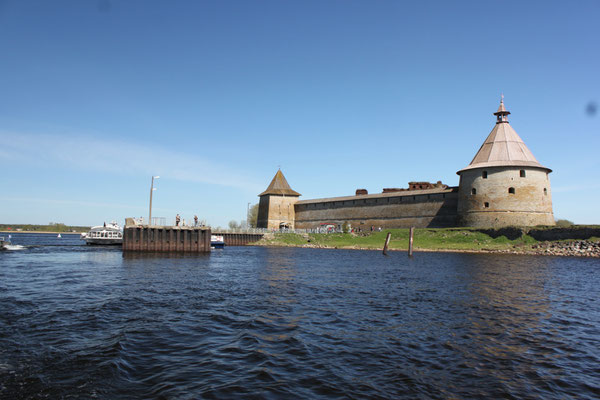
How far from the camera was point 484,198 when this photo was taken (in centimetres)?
Answer: 4947

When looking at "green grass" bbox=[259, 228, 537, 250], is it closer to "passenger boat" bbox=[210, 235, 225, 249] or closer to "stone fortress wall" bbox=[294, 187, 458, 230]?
"stone fortress wall" bbox=[294, 187, 458, 230]

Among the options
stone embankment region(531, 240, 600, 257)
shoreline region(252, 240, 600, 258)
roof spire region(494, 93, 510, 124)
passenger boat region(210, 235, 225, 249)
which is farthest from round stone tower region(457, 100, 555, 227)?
passenger boat region(210, 235, 225, 249)

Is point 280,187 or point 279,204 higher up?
point 280,187

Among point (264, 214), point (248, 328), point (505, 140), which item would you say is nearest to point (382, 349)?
point (248, 328)

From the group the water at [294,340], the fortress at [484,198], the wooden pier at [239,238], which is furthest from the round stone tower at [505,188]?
the water at [294,340]

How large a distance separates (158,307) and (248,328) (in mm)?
3742

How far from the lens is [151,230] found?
37.8 meters

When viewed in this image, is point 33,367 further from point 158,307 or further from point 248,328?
point 158,307

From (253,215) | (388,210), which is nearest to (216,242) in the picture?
(388,210)

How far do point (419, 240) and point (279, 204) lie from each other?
110ft

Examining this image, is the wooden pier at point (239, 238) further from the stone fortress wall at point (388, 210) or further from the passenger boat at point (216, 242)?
the stone fortress wall at point (388, 210)

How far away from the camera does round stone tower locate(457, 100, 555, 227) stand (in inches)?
1886

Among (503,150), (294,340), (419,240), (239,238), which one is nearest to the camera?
(294,340)

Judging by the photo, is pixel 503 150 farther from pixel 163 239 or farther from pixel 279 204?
pixel 163 239
